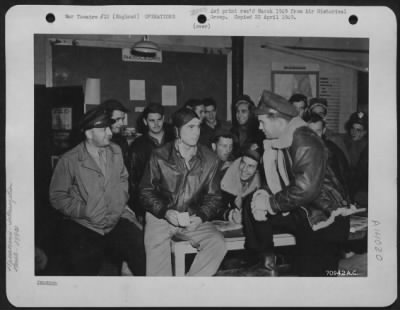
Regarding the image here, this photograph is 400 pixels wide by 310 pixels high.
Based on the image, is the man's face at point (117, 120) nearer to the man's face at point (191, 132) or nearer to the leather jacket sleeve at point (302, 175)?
the man's face at point (191, 132)

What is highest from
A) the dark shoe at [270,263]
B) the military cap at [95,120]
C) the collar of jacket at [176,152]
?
the military cap at [95,120]

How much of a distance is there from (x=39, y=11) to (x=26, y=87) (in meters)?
0.17

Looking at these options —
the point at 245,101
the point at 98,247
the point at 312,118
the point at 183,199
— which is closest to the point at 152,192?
the point at 183,199

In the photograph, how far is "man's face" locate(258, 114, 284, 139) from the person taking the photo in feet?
3.51

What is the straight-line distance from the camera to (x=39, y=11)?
1070mm

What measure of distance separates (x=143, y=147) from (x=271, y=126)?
29 cm

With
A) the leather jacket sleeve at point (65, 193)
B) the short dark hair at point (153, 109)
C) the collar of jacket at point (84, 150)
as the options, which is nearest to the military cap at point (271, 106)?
the short dark hair at point (153, 109)

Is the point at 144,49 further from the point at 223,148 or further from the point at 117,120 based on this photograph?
the point at 223,148

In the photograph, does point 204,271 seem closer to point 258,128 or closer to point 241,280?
point 241,280

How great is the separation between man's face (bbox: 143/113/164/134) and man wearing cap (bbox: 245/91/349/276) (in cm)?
21

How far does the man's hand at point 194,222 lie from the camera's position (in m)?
1.07

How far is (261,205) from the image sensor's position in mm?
1072

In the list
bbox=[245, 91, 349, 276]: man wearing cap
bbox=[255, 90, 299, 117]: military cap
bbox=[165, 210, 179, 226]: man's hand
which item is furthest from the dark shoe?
bbox=[255, 90, 299, 117]: military cap

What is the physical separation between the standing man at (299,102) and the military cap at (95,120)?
0.40 m
